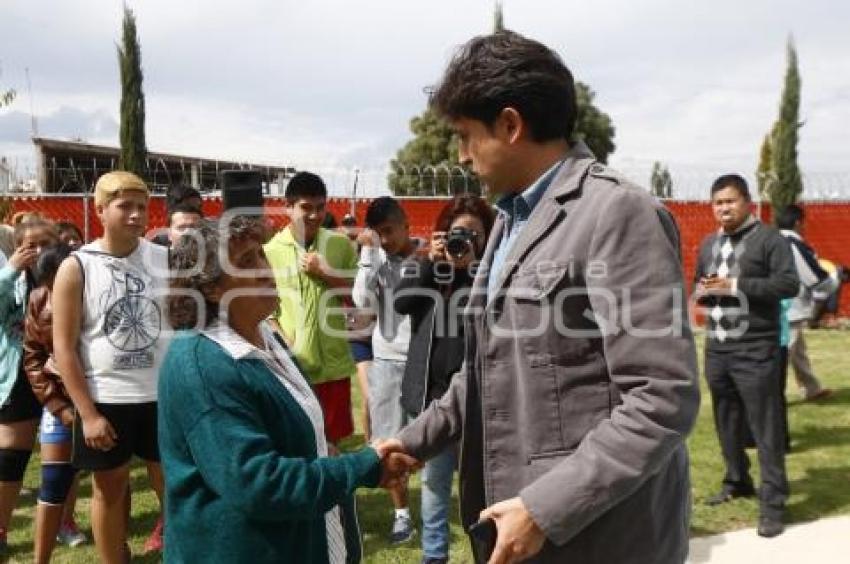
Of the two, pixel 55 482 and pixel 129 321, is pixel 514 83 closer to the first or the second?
pixel 129 321

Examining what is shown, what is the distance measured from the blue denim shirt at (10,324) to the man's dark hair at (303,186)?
1.56 metres

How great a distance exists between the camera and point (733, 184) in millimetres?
4789

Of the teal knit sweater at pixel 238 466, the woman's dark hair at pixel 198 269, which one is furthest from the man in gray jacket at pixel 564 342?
the woman's dark hair at pixel 198 269

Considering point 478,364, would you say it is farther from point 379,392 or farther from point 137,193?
point 379,392

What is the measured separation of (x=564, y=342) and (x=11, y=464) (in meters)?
3.61

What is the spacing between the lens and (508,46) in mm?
1754

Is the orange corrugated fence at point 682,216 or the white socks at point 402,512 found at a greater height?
the orange corrugated fence at point 682,216

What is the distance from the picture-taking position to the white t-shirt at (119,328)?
138 inches

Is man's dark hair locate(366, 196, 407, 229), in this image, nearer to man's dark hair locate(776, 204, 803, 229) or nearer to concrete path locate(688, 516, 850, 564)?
concrete path locate(688, 516, 850, 564)

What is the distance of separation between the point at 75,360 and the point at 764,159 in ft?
112

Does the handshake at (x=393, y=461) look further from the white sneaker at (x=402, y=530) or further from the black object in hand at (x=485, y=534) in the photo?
the white sneaker at (x=402, y=530)

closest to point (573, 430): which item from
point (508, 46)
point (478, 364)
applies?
point (478, 364)

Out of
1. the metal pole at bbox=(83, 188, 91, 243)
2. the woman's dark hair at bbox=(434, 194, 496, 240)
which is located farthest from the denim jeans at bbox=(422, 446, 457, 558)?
the metal pole at bbox=(83, 188, 91, 243)

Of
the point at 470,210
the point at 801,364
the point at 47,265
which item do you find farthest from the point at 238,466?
the point at 801,364
